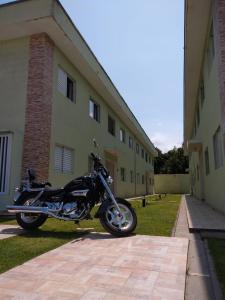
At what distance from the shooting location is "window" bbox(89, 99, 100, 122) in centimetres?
1316

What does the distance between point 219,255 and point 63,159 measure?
7203 mm

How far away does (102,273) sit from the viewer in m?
2.90

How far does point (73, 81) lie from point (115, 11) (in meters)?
3.43

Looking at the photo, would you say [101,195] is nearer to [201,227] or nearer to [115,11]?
[201,227]

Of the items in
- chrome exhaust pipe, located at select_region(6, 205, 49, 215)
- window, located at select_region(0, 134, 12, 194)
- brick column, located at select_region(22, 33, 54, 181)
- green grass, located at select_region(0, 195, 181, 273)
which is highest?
brick column, located at select_region(22, 33, 54, 181)

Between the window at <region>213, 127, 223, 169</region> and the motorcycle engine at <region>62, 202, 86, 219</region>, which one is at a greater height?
the window at <region>213, 127, 223, 169</region>

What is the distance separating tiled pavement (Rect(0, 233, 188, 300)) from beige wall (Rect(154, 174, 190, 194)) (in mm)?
34191

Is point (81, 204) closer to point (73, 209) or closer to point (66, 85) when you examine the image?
point (73, 209)

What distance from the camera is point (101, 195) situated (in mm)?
5230

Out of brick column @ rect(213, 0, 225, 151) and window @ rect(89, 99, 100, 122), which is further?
window @ rect(89, 99, 100, 122)

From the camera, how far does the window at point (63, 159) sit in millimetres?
9547

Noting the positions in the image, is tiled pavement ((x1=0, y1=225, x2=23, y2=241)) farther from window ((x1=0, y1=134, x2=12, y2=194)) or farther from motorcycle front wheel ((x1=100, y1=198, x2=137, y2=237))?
window ((x1=0, y1=134, x2=12, y2=194))

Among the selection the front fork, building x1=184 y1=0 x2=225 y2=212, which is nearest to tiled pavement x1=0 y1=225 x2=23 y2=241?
the front fork

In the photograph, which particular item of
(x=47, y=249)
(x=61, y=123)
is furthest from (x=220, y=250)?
(x=61, y=123)
